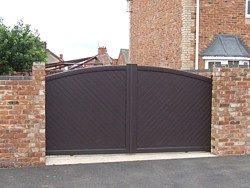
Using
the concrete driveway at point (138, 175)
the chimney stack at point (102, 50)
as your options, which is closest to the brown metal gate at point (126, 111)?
the concrete driveway at point (138, 175)

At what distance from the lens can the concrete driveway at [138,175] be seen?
209 inches

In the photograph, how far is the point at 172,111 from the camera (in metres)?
7.18

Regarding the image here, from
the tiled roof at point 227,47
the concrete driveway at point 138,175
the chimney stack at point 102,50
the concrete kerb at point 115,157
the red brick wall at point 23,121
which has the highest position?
the chimney stack at point 102,50

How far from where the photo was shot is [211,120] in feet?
23.9

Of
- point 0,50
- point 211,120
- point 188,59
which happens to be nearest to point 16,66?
point 0,50

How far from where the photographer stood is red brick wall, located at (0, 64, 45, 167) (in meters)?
6.12

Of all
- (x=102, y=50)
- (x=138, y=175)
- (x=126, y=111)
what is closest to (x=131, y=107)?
(x=126, y=111)

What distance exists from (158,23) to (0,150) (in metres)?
10.7

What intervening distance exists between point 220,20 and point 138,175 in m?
8.79

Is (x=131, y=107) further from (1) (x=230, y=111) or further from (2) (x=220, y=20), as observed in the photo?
(2) (x=220, y=20)

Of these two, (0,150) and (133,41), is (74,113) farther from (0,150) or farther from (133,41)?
(133,41)

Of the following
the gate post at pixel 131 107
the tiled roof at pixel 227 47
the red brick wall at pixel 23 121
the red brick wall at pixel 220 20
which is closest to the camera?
the red brick wall at pixel 23 121

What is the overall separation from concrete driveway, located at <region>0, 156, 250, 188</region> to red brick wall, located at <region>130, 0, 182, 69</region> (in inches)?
281

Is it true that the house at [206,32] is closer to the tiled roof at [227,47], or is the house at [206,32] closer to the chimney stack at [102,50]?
the tiled roof at [227,47]
